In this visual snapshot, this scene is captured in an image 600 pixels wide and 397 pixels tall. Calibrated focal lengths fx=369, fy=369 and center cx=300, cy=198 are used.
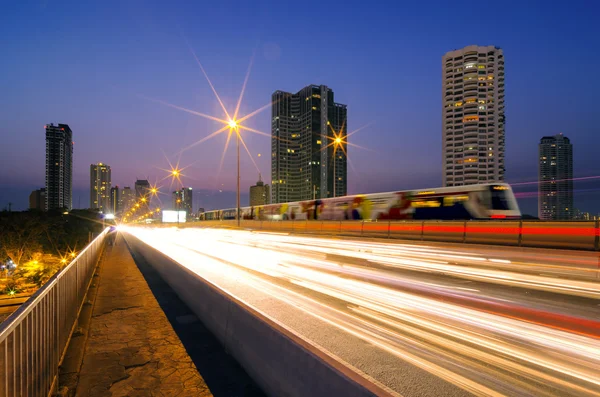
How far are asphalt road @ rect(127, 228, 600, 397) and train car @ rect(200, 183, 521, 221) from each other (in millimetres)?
10338

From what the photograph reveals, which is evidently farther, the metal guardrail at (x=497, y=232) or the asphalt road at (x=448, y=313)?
the metal guardrail at (x=497, y=232)

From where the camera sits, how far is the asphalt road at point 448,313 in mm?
4707

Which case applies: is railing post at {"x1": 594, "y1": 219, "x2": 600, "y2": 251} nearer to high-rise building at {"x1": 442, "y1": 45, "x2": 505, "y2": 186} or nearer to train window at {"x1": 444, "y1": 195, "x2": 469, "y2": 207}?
train window at {"x1": 444, "y1": 195, "x2": 469, "y2": 207}

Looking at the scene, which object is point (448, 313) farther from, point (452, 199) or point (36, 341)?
→ point (452, 199)

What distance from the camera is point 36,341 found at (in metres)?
3.87

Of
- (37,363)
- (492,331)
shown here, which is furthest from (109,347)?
(492,331)

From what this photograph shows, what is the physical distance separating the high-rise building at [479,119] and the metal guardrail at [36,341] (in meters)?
153

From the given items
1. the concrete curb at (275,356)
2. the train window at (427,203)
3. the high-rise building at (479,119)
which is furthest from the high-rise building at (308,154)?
the concrete curb at (275,356)

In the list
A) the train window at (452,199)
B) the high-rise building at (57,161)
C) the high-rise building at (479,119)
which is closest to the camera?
the train window at (452,199)

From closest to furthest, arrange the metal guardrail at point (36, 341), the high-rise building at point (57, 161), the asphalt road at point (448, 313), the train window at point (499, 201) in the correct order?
the metal guardrail at point (36, 341), the asphalt road at point (448, 313), the train window at point (499, 201), the high-rise building at point (57, 161)

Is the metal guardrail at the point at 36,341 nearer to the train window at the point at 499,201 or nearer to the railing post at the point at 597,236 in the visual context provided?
the railing post at the point at 597,236

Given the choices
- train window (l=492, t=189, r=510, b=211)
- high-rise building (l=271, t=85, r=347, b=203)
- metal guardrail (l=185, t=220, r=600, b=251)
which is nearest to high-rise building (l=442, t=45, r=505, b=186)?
high-rise building (l=271, t=85, r=347, b=203)

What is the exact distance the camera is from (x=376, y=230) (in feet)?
84.0

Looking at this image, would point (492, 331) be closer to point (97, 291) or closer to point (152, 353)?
point (152, 353)
